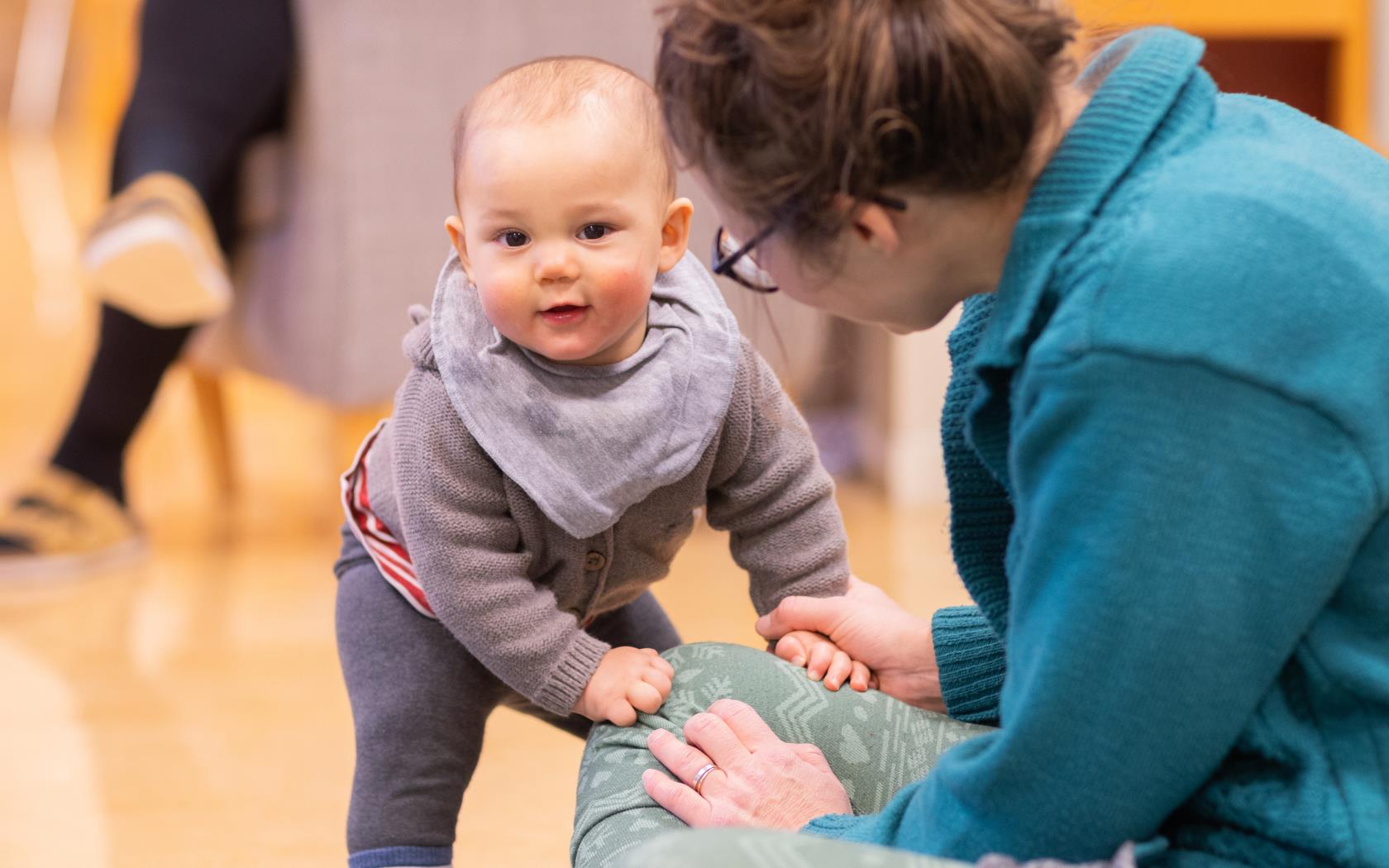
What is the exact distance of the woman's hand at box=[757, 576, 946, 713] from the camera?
36.4 inches

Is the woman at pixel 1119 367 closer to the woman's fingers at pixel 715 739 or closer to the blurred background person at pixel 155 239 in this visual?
the woman's fingers at pixel 715 739

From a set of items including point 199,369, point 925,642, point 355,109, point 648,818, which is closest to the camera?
point 648,818

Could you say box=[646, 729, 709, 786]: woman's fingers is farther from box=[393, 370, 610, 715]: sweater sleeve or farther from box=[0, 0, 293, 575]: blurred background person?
box=[0, 0, 293, 575]: blurred background person

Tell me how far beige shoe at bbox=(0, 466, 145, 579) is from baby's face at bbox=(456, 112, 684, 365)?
126cm

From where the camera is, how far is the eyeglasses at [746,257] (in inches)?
24.4

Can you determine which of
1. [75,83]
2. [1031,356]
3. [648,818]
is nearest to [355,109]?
[648,818]

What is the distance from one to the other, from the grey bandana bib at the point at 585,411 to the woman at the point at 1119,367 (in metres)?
0.21

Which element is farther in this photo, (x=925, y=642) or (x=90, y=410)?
(x=90, y=410)

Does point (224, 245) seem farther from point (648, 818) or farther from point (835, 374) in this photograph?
point (648, 818)

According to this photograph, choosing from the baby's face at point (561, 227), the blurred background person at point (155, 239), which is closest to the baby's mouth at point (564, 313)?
the baby's face at point (561, 227)

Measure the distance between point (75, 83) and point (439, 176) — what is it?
1643 millimetres

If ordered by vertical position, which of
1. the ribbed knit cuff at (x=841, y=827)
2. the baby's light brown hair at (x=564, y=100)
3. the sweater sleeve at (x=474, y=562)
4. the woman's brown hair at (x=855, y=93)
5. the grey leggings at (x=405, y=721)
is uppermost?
the woman's brown hair at (x=855, y=93)

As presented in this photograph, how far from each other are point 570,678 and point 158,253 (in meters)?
0.92

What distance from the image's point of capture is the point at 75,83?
3084 millimetres
